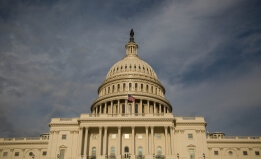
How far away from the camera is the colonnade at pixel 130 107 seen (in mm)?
81375

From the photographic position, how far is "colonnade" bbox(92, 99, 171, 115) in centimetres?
8138

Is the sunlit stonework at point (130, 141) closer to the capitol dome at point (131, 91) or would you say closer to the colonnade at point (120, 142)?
the colonnade at point (120, 142)

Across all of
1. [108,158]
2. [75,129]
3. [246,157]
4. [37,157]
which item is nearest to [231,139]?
[246,157]

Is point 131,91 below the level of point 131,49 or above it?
below

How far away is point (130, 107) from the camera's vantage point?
82.0 m

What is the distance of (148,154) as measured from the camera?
196 feet

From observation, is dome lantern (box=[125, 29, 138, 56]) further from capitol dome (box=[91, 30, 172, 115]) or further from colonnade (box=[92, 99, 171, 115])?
colonnade (box=[92, 99, 171, 115])

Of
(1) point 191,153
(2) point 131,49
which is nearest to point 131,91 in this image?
(2) point 131,49

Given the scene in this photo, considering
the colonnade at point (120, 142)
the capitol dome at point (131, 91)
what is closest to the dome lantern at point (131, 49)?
the capitol dome at point (131, 91)

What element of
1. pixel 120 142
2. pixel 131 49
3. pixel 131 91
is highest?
pixel 131 49

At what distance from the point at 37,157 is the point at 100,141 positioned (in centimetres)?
2084

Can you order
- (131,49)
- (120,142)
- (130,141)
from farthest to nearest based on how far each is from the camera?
(131,49) < (130,141) < (120,142)

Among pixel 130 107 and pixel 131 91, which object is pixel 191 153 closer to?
pixel 130 107

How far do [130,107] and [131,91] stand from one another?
5.42 meters
